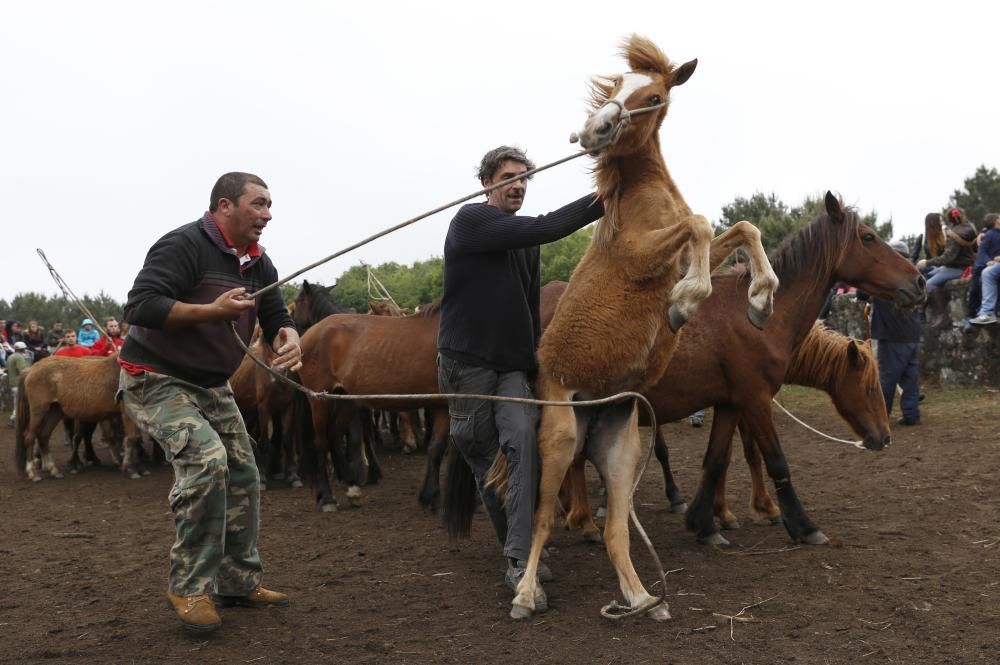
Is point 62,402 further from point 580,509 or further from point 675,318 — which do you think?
point 675,318

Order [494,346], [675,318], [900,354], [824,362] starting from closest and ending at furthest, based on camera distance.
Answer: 1. [675,318]
2. [494,346]
3. [824,362]
4. [900,354]

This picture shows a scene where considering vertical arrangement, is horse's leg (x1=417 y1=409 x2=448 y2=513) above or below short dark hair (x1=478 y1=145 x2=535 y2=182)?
below

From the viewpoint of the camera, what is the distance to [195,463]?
13.1ft

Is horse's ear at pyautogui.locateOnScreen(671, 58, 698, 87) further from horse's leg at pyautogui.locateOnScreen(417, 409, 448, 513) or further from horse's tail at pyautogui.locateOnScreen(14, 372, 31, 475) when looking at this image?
horse's tail at pyautogui.locateOnScreen(14, 372, 31, 475)

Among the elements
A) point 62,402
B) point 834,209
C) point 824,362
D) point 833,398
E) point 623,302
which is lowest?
point 833,398

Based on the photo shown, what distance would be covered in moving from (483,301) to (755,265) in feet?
4.46

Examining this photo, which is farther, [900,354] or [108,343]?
[108,343]

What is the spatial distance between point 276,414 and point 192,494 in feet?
21.2

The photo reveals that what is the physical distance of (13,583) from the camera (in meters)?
5.48

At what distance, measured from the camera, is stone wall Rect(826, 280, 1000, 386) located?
12.6 metres

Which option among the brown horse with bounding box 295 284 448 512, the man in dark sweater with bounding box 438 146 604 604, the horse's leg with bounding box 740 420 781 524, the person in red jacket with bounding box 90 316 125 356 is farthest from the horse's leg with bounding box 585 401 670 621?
the person in red jacket with bounding box 90 316 125 356

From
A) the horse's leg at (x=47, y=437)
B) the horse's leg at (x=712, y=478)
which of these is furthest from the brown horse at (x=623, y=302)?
the horse's leg at (x=47, y=437)

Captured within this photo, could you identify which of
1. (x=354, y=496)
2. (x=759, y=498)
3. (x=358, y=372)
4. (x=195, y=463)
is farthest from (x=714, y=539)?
(x=358, y=372)

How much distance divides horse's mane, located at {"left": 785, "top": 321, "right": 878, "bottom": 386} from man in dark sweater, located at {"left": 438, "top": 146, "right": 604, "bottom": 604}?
9.12ft
